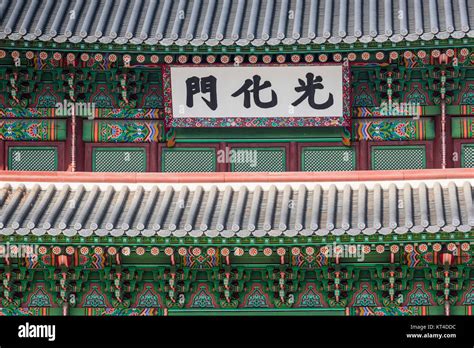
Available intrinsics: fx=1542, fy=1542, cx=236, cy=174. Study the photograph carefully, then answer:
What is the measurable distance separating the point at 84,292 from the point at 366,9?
7.04 metres

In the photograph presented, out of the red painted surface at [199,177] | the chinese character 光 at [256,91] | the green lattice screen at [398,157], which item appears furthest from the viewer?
the chinese character 光 at [256,91]

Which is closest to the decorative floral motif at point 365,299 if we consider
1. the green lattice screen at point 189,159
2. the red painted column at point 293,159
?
the red painted column at point 293,159

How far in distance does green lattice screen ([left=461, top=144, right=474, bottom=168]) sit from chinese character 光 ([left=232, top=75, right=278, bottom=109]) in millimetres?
3370

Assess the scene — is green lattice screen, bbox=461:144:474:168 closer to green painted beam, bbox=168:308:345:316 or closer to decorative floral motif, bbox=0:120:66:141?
green painted beam, bbox=168:308:345:316

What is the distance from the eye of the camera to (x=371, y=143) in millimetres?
26875

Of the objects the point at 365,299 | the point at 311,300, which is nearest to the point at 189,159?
the point at 311,300

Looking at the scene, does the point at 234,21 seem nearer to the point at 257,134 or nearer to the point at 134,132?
the point at 257,134

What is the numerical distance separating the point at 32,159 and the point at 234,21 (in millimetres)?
4304

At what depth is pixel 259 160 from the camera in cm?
2703

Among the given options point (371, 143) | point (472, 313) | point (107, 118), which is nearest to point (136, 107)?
point (107, 118)

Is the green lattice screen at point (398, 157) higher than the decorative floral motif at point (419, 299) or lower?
higher

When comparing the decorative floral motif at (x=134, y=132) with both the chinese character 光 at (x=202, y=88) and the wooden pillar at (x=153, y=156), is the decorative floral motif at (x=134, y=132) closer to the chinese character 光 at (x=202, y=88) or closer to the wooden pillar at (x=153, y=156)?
the wooden pillar at (x=153, y=156)

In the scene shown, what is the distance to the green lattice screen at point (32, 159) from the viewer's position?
27141 millimetres

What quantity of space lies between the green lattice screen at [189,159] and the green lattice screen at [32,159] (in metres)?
1.98
